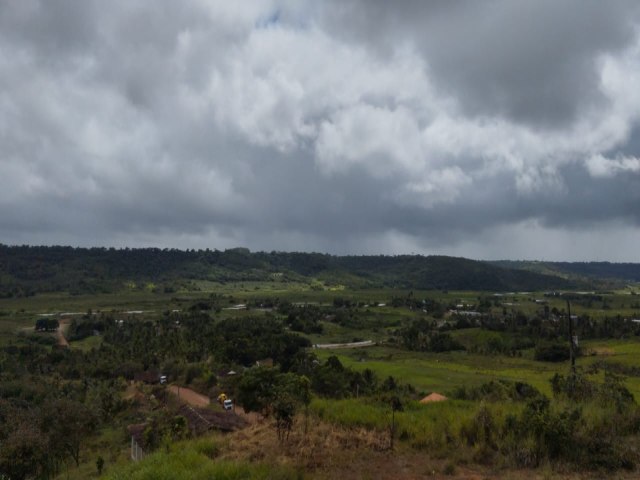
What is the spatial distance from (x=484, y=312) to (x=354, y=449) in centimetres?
14182

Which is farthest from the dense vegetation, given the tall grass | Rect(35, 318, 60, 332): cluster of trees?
Rect(35, 318, 60, 332): cluster of trees

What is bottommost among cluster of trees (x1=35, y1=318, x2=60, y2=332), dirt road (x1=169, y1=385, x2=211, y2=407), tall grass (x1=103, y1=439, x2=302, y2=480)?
dirt road (x1=169, y1=385, x2=211, y2=407)

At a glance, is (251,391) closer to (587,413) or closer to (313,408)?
(313,408)

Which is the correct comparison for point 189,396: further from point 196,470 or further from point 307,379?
point 196,470

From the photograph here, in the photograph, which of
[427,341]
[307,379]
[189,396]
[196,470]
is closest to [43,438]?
[307,379]

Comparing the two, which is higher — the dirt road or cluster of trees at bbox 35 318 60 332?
cluster of trees at bbox 35 318 60 332

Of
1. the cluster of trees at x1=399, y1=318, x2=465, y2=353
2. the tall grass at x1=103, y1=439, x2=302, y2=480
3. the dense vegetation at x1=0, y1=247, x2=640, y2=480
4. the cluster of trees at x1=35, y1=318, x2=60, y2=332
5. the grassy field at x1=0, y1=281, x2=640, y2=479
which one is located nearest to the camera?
the tall grass at x1=103, y1=439, x2=302, y2=480

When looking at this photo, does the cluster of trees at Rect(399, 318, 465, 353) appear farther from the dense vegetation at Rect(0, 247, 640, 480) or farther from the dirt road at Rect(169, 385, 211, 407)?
the dirt road at Rect(169, 385, 211, 407)

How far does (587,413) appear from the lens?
11891 mm

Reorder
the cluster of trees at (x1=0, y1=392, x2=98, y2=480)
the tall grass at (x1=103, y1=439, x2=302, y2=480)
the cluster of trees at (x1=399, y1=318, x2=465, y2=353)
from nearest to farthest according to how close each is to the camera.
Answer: the tall grass at (x1=103, y1=439, x2=302, y2=480), the cluster of trees at (x1=0, y1=392, x2=98, y2=480), the cluster of trees at (x1=399, y1=318, x2=465, y2=353)

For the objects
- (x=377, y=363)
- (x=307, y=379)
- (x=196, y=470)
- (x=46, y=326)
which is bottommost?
(x=377, y=363)

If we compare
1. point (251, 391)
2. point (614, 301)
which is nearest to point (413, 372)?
point (251, 391)

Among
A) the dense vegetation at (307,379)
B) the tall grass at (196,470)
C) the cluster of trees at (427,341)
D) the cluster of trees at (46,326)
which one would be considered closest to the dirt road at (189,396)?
the dense vegetation at (307,379)

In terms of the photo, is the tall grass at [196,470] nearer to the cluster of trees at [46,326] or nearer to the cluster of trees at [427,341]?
the cluster of trees at [427,341]
